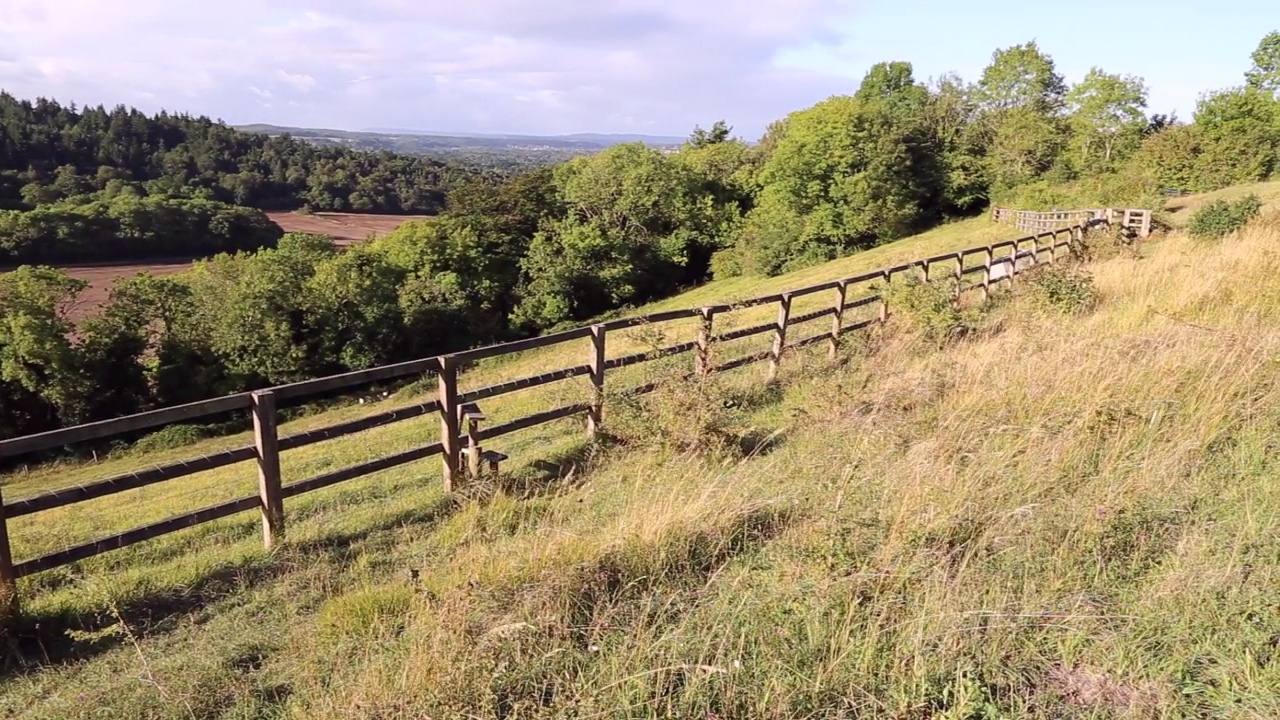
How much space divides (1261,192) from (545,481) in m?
35.2

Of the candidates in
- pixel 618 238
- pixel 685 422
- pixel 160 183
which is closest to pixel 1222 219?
pixel 685 422

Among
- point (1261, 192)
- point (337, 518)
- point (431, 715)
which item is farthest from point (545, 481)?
point (1261, 192)

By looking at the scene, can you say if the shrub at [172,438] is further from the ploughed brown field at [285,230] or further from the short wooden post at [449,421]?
the short wooden post at [449,421]

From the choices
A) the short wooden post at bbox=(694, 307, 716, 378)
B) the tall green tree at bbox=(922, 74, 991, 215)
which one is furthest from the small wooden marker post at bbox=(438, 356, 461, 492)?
the tall green tree at bbox=(922, 74, 991, 215)

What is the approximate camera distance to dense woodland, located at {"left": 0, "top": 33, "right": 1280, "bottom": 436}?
3578cm

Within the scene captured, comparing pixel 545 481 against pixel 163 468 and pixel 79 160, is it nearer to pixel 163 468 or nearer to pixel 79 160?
pixel 163 468

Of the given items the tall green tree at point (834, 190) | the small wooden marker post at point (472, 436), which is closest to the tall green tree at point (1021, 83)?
the tall green tree at point (834, 190)

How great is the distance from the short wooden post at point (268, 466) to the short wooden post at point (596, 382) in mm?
3011

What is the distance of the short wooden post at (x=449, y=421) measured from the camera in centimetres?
630

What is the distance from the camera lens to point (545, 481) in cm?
660

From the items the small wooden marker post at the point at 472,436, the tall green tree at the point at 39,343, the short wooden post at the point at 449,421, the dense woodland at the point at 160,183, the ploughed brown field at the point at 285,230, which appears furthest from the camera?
the dense woodland at the point at 160,183

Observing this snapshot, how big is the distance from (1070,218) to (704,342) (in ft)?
96.5

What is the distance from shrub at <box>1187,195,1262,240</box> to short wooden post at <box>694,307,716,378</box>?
14.0 meters

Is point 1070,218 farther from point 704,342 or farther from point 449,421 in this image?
point 449,421
